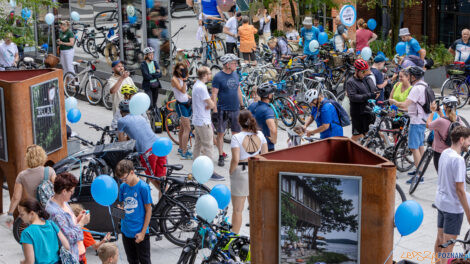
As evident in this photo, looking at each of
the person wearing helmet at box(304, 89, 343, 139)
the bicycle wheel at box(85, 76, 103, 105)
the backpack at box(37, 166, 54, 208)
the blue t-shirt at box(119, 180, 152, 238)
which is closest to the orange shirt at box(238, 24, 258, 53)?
the bicycle wheel at box(85, 76, 103, 105)

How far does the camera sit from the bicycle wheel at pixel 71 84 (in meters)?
19.0

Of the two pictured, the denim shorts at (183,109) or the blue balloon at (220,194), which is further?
the denim shorts at (183,109)

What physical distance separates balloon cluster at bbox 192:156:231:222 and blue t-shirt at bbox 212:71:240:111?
171 inches

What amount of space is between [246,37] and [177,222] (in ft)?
37.4

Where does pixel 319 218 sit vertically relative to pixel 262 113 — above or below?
below

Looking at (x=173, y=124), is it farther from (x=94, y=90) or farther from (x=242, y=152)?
(x=242, y=152)

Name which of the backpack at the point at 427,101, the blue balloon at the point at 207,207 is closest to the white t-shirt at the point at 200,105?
the backpack at the point at 427,101

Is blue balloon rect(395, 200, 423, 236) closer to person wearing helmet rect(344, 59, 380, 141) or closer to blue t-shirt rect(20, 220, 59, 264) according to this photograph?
blue t-shirt rect(20, 220, 59, 264)

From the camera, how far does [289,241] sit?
5.39 metres

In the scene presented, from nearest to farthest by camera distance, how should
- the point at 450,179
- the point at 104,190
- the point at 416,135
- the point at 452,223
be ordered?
the point at 450,179 < the point at 452,223 < the point at 104,190 < the point at 416,135

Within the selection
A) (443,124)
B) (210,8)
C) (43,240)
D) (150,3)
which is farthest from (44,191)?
(210,8)

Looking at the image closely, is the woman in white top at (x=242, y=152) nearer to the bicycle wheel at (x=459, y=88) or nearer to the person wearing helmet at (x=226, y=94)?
the person wearing helmet at (x=226, y=94)

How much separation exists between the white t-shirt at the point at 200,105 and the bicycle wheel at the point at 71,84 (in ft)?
24.4

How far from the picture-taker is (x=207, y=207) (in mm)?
7133
